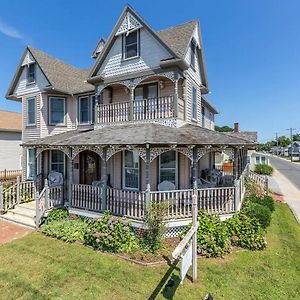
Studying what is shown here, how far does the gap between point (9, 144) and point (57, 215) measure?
18757 mm

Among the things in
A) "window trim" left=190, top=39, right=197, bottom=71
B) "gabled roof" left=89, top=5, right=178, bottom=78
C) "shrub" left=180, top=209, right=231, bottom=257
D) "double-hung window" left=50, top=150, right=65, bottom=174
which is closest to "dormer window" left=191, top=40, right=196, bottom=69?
"window trim" left=190, top=39, right=197, bottom=71

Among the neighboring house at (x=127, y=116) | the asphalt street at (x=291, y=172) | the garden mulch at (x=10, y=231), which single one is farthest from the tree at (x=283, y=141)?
the garden mulch at (x=10, y=231)

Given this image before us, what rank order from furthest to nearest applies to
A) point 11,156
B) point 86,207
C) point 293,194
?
point 11,156, point 293,194, point 86,207

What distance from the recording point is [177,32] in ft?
48.7

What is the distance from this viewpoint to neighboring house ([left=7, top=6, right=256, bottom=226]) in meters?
10.9

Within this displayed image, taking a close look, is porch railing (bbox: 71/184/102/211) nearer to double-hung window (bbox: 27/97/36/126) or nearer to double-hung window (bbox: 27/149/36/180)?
double-hung window (bbox: 27/149/36/180)

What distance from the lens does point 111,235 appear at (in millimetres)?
9250

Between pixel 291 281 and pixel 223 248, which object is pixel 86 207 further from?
pixel 291 281

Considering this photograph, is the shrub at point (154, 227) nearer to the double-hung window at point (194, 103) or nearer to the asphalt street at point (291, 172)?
the double-hung window at point (194, 103)

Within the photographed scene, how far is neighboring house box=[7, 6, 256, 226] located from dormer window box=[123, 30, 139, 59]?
6 centimetres

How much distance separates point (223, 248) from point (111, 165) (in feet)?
25.4

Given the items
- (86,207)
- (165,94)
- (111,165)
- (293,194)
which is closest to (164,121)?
(165,94)

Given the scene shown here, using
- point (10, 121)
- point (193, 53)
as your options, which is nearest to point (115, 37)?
point (193, 53)

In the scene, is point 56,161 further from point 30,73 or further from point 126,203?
point 126,203
